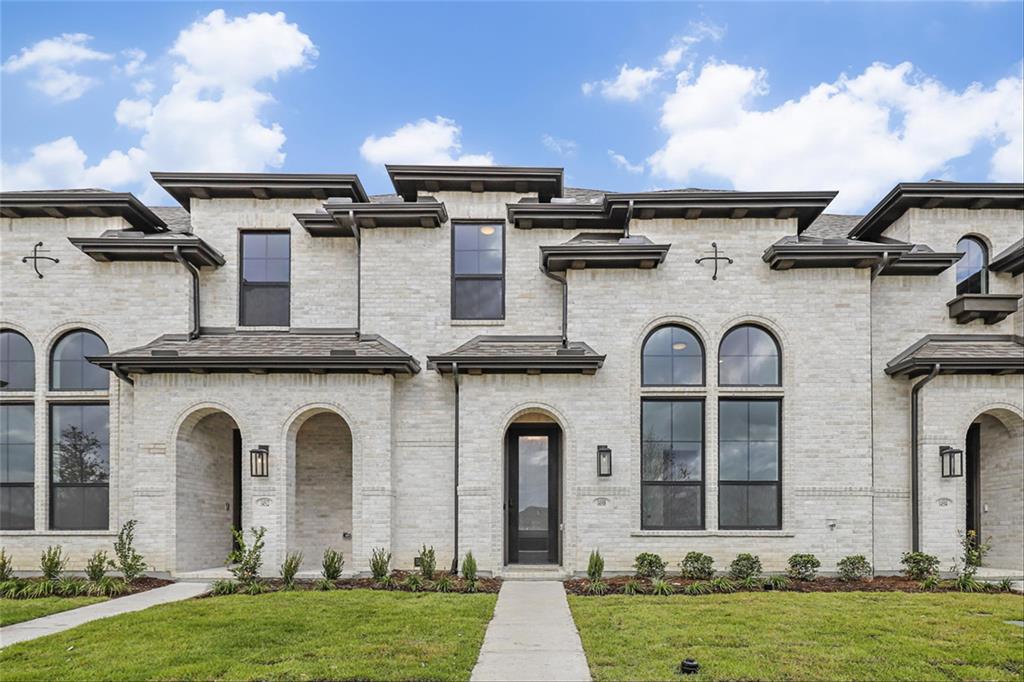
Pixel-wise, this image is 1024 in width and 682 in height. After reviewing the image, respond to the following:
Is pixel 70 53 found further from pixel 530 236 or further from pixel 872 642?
pixel 872 642

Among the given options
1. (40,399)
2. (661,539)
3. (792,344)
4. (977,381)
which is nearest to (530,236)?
(792,344)

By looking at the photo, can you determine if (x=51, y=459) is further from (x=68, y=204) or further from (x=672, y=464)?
(x=672, y=464)

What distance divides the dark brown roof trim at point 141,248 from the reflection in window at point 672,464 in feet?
31.1

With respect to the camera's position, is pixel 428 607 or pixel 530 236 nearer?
pixel 428 607

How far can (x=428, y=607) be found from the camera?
32.0ft

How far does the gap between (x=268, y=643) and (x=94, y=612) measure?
396cm

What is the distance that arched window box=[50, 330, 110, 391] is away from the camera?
13766mm

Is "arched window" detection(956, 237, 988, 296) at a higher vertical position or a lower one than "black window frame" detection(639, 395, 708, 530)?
higher

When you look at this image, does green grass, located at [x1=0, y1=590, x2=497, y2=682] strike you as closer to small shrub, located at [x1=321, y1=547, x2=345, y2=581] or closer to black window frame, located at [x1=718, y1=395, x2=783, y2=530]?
small shrub, located at [x1=321, y1=547, x2=345, y2=581]

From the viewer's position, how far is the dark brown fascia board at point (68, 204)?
1360 centimetres

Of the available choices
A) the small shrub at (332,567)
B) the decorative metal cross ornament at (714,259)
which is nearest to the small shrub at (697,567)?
the decorative metal cross ornament at (714,259)

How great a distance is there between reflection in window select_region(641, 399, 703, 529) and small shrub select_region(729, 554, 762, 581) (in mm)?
977

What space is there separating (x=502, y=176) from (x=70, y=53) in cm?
870

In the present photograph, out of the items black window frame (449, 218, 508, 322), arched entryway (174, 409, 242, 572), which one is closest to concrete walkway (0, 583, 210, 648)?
arched entryway (174, 409, 242, 572)
